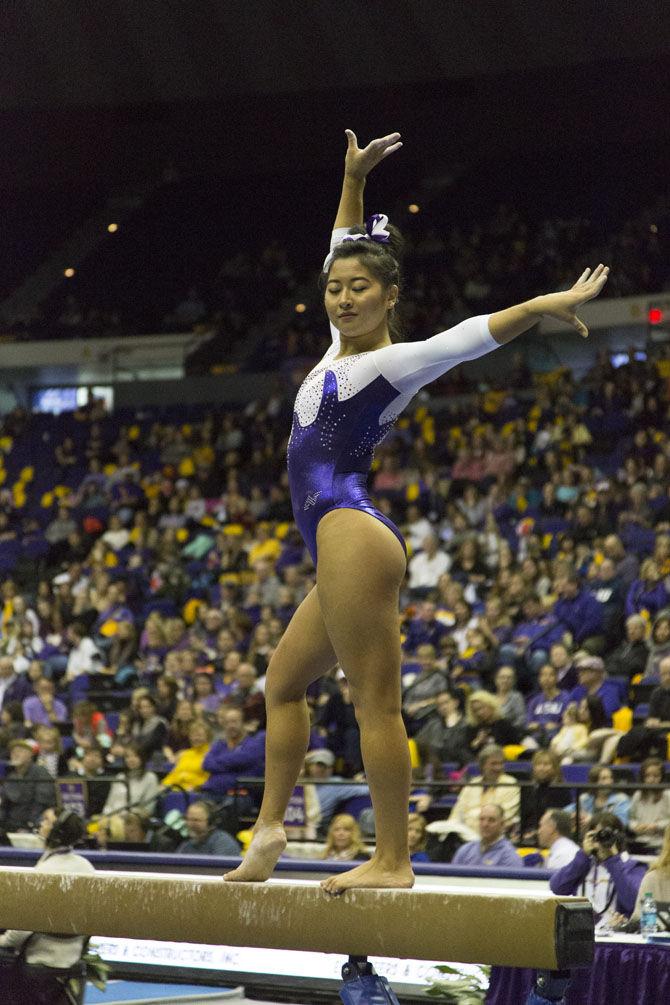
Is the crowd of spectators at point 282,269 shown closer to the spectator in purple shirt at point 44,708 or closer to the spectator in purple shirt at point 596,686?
the spectator in purple shirt at point 44,708

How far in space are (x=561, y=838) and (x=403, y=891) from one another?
4013 mm

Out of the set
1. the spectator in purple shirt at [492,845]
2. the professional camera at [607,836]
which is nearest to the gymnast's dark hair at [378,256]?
the professional camera at [607,836]

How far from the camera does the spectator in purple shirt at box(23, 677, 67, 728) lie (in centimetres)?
1195

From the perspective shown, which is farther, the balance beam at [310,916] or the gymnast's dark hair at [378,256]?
the gymnast's dark hair at [378,256]

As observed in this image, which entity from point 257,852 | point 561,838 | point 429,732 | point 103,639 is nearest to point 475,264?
point 103,639

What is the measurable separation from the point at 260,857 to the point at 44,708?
8.81m

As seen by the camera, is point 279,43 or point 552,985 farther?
point 279,43

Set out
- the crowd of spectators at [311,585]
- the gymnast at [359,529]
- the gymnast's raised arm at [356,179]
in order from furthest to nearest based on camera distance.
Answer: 1. the crowd of spectators at [311,585]
2. the gymnast's raised arm at [356,179]
3. the gymnast at [359,529]

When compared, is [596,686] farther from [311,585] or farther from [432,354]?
[432,354]

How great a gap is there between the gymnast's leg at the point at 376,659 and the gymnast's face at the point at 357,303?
49cm

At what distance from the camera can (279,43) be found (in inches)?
561

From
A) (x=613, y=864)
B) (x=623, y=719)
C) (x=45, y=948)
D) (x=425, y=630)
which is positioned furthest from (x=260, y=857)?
(x=425, y=630)

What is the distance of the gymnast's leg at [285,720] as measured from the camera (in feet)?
11.6

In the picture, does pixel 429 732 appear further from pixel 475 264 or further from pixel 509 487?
pixel 475 264
